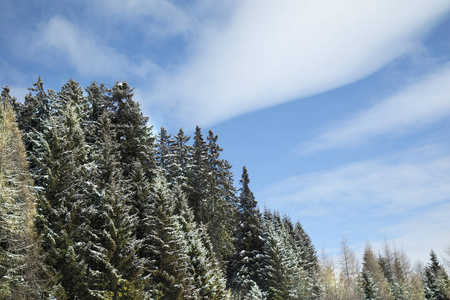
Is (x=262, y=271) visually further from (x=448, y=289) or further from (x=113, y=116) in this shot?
(x=448, y=289)

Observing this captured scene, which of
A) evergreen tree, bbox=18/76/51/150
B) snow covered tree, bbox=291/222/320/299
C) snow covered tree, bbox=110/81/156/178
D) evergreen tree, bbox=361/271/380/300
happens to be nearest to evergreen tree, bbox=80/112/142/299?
snow covered tree, bbox=110/81/156/178

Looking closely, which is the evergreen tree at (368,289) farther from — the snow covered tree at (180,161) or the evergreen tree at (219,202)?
the snow covered tree at (180,161)

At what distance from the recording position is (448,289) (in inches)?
2478

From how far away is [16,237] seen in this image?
20766 mm

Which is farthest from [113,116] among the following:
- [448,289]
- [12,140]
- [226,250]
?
[448,289]

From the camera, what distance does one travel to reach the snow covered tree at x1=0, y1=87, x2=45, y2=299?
774 inches

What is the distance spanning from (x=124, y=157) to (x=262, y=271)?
25.2m

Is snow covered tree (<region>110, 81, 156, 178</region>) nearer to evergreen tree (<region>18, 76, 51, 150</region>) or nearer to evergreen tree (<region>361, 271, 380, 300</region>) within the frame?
evergreen tree (<region>18, 76, 51, 150</region>)

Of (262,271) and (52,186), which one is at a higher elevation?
(52,186)

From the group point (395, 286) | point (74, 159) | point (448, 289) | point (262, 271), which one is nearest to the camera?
point (74, 159)

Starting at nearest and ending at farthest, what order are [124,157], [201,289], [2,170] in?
1. [2,170]
2. [201,289]
3. [124,157]

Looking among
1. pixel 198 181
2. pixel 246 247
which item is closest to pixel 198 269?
pixel 246 247

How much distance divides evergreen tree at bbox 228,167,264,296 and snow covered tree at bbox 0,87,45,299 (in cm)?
3016

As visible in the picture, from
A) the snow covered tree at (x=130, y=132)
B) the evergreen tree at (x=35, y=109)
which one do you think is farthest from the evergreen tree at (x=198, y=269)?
the evergreen tree at (x=35, y=109)
